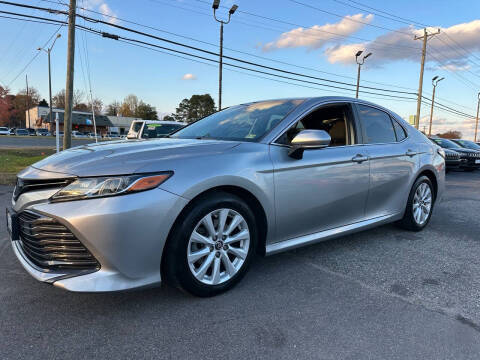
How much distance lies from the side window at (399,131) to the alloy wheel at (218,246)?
2471mm

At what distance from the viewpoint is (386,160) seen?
3654mm

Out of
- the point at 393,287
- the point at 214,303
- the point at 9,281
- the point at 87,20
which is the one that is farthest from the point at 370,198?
the point at 87,20

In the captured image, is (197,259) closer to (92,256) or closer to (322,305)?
(92,256)

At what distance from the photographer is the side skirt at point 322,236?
2.80 metres

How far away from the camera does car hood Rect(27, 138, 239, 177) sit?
7.00 feet

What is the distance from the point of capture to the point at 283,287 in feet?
8.82

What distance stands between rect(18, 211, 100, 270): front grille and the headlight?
0.17 m

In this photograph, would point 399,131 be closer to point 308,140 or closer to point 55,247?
point 308,140

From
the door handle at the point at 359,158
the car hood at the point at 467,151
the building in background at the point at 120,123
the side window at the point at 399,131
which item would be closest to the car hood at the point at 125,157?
the door handle at the point at 359,158

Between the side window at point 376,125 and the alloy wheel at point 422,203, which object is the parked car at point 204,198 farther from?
the alloy wheel at point 422,203

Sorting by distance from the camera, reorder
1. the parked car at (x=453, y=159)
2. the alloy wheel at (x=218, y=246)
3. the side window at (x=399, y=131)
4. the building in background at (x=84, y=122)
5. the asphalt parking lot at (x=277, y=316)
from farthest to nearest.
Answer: the building in background at (x=84, y=122), the parked car at (x=453, y=159), the side window at (x=399, y=131), the alloy wheel at (x=218, y=246), the asphalt parking lot at (x=277, y=316)

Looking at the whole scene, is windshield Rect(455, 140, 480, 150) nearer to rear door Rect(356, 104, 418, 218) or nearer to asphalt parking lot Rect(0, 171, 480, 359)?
rear door Rect(356, 104, 418, 218)

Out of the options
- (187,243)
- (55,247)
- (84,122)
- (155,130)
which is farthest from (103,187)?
(84,122)

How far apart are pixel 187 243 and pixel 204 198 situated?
321mm
